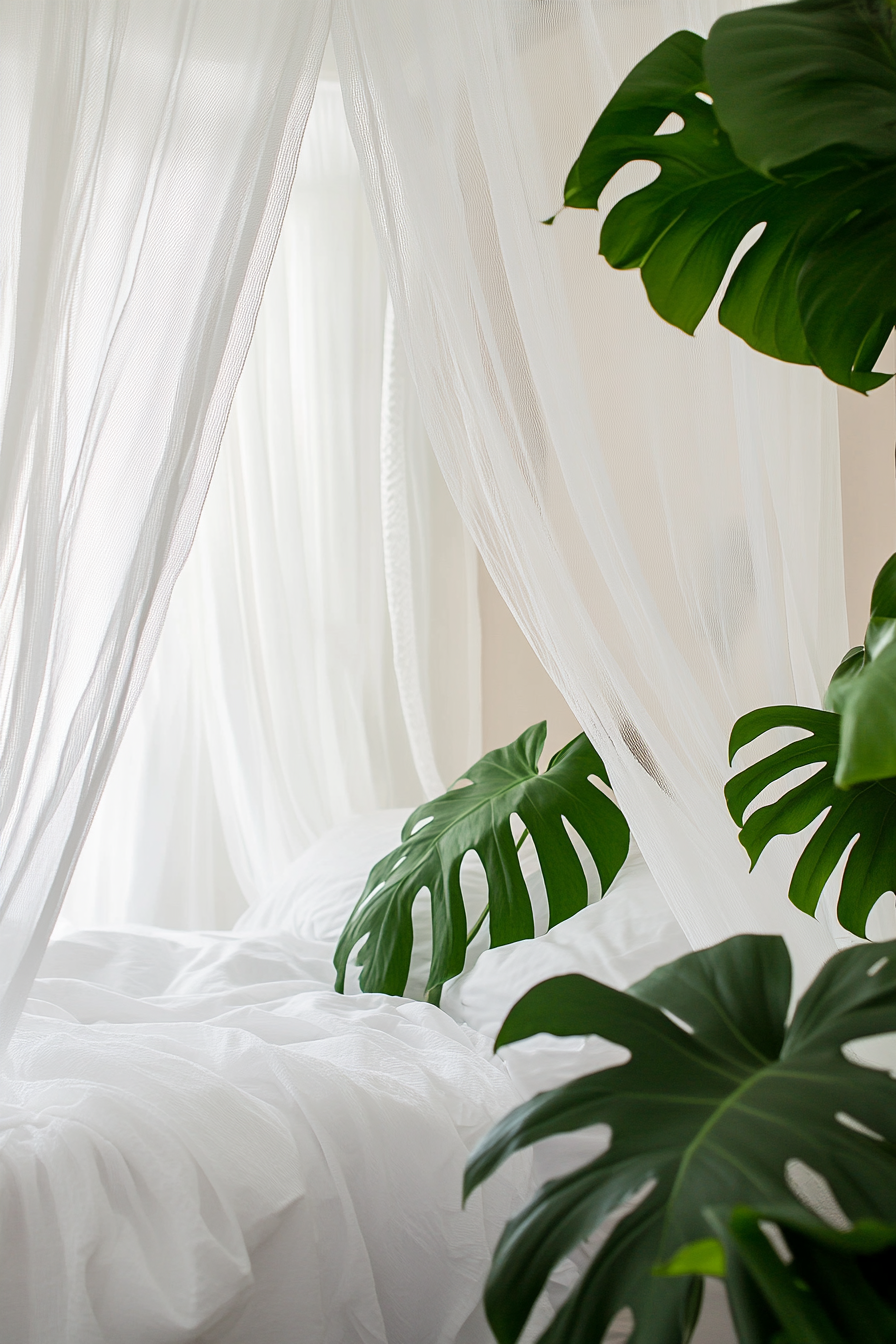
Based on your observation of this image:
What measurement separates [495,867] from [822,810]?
1.96 ft

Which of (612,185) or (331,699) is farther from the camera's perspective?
(331,699)

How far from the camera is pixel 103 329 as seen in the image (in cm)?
123

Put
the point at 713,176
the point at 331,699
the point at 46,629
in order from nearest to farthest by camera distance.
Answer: the point at 713,176, the point at 46,629, the point at 331,699

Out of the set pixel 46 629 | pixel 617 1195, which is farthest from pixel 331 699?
pixel 617 1195

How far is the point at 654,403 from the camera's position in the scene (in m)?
1.30

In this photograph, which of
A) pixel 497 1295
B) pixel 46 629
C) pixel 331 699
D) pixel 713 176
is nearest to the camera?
pixel 497 1295

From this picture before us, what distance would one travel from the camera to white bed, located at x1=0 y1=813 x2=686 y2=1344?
1047 mm

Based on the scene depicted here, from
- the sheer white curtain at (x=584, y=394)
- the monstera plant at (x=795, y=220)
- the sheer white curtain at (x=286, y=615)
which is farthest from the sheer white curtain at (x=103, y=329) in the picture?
the sheer white curtain at (x=286, y=615)

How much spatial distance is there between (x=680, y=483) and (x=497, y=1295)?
0.92 metres

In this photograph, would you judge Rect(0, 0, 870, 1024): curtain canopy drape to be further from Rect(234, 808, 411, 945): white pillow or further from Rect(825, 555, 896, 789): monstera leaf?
Rect(234, 808, 411, 945): white pillow

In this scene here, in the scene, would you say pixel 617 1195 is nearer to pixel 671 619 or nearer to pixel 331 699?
pixel 671 619

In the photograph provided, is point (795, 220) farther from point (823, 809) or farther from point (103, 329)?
point (103, 329)

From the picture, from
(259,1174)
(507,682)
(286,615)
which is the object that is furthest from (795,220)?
(507,682)

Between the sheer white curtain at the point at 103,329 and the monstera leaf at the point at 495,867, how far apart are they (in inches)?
20.7
